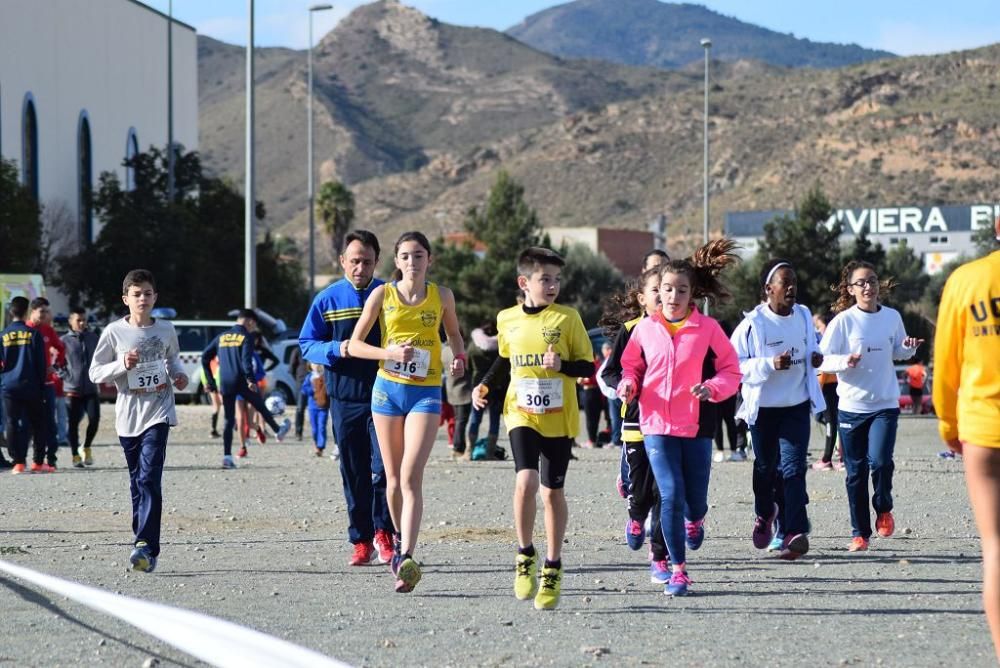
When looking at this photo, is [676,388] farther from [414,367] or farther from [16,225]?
[16,225]

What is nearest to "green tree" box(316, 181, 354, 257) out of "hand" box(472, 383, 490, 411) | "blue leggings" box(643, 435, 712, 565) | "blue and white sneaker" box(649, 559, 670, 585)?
"hand" box(472, 383, 490, 411)

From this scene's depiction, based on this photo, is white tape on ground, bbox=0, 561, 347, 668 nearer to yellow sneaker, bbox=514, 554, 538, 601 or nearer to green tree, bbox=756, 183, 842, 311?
yellow sneaker, bbox=514, 554, 538, 601

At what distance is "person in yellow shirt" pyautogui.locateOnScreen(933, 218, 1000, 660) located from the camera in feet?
20.3

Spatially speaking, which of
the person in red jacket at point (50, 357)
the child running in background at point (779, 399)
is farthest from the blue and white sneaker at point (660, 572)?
the person in red jacket at point (50, 357)

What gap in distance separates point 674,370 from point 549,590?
1425 mm

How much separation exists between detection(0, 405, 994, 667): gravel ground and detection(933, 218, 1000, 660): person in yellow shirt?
0.94 metres

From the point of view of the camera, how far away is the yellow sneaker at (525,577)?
8727 mm

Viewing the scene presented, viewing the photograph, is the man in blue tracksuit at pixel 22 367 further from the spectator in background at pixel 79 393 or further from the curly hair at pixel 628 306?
the curly hair at pixel 628 306

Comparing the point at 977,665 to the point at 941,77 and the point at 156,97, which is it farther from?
the point at 941,77

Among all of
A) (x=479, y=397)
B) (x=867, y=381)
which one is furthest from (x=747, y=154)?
(x=479, y=397)

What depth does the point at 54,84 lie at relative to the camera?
252 feet

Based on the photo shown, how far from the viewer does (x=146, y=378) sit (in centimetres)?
1059

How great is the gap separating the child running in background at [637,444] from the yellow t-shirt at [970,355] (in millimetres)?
3128

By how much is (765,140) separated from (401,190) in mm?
40066
